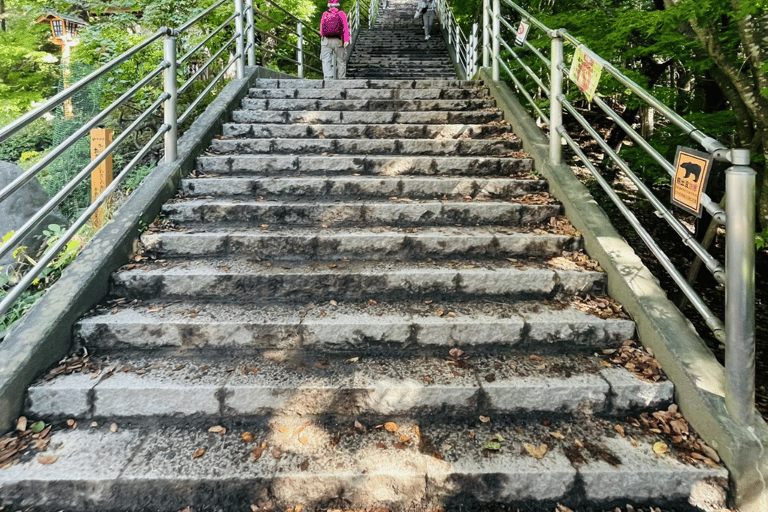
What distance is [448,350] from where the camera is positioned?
7.68 feet

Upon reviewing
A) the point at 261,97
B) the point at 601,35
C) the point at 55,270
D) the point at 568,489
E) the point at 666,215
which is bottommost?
the point at 568,489

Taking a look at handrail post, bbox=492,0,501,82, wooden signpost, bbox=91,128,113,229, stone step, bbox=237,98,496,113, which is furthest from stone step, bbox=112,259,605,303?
handrail post, bbox=492,0,501,82

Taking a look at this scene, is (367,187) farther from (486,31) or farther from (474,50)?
(474,50)

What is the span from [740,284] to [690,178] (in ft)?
1.65

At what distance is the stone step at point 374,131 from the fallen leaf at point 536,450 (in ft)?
10.9

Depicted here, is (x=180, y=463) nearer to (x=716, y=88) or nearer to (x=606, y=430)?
(x=606, y=430)

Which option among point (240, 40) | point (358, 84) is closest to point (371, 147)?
point (358, 84)

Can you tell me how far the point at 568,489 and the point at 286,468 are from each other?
47.3 inches

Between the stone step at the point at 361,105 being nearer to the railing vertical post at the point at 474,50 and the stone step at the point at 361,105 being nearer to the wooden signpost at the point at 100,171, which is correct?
the wooden signpost at the point at 100,171

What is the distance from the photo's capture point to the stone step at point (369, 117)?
4.73 meters

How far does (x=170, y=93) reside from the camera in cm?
354

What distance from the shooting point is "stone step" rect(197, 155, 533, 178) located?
152 inches

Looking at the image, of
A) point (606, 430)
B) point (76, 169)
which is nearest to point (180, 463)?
point (606, 430)

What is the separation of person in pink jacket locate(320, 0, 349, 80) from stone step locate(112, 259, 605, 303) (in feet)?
19.1
